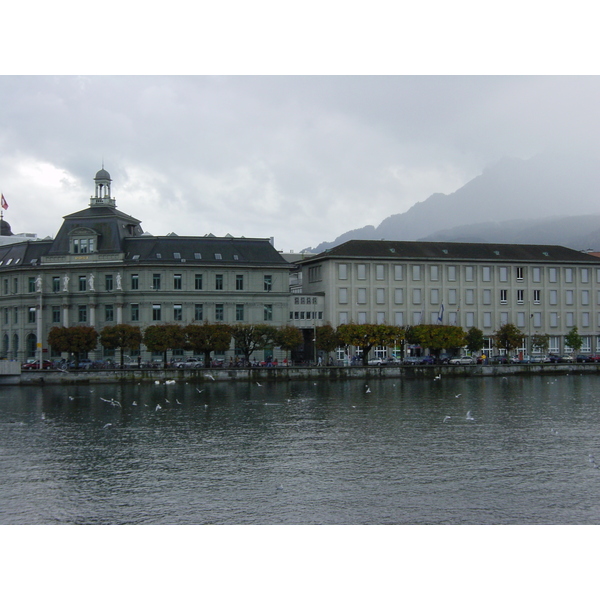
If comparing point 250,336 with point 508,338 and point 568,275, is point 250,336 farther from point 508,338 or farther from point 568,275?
point 568,275

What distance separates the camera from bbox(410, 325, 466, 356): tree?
9038 cm

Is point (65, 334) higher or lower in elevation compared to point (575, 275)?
lower

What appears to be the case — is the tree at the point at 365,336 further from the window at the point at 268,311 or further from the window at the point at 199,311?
the window at the point at 199,311

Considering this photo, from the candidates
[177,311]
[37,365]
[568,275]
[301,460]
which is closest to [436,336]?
[568,275]

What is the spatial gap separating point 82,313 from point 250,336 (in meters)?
22.5

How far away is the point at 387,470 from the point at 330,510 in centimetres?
641

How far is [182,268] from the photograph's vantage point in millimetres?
92750

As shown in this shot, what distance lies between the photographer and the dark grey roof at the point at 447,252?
327 ft

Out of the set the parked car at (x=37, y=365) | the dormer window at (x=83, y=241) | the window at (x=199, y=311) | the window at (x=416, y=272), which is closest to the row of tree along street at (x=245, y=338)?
the parked car at (x=37, y=365)

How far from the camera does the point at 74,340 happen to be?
82.8m

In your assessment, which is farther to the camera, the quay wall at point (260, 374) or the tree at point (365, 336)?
the tree at point (365, 336)

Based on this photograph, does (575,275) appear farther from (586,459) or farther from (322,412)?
(586,459)

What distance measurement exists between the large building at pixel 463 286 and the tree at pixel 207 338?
18211mm

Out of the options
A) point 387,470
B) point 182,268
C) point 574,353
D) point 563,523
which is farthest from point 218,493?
point 574,353
